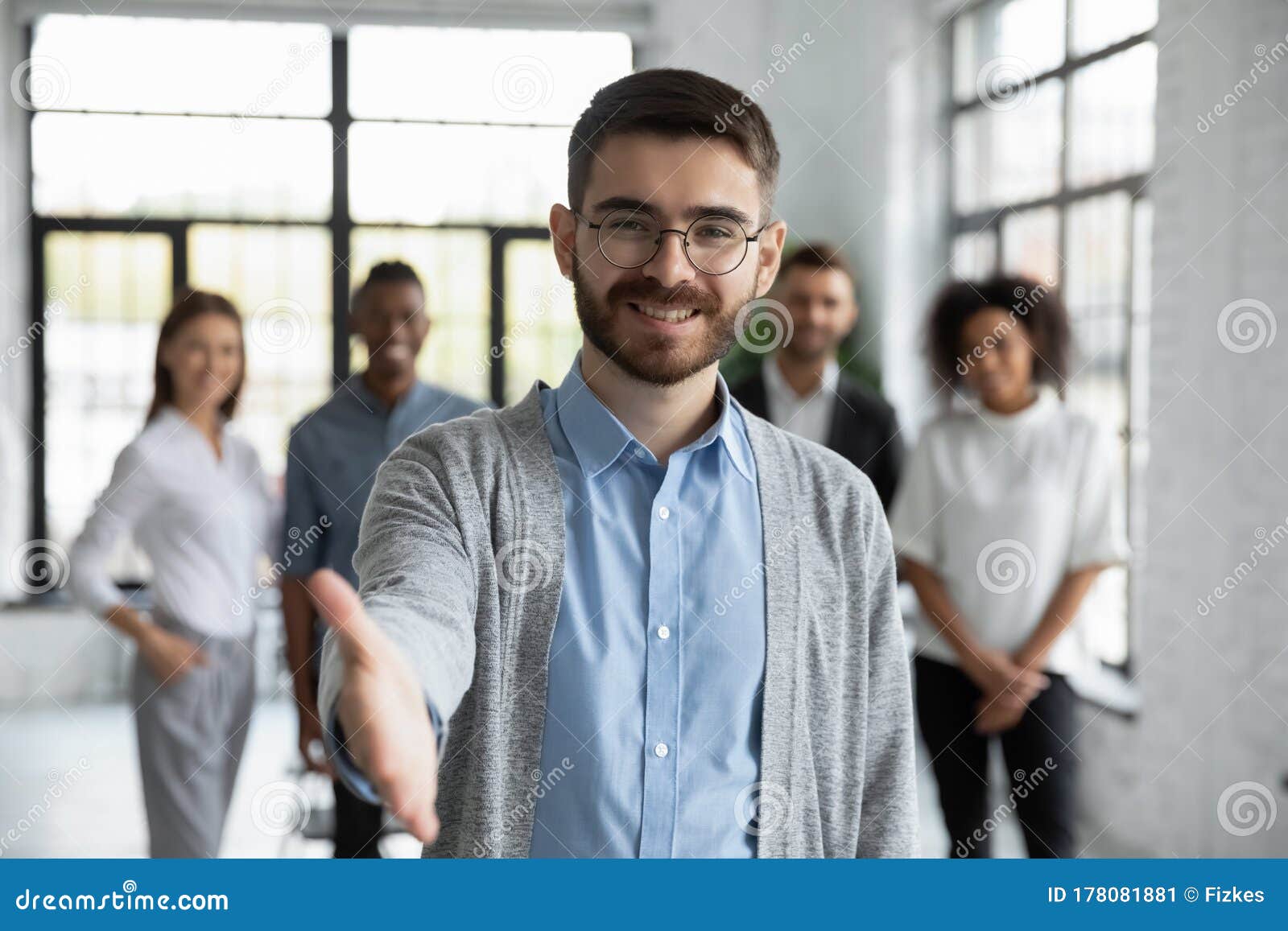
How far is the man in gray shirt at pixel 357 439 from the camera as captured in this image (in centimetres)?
228

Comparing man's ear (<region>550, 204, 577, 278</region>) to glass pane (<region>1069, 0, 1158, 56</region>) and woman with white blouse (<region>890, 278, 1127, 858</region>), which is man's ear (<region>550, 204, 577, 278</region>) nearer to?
woman with white blouse (<region>890, 278, 1127, 858</region>)

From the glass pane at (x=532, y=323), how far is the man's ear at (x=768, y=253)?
4.74 m

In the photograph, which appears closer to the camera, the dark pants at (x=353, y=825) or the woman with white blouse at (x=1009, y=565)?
the woman with white blouse at (x=1009, y=565)

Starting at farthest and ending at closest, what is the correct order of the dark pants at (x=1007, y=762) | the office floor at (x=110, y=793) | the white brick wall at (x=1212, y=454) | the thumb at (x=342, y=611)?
the office floor at (x=110, y=793) → the white brick wall at (x=1212, y=454) → the dark pants at (x=1007, y=762) → the thumb at (x=342, y=611)

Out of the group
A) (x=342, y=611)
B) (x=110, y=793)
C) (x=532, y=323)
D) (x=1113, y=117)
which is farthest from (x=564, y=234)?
(x=532, y=323)

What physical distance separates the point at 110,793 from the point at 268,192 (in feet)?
9.46

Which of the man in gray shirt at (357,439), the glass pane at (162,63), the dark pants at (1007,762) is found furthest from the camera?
the glass pane at (162,63)

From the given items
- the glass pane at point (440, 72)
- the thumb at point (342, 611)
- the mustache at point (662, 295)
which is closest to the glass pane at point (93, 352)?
the glass pane at point (440, 72)

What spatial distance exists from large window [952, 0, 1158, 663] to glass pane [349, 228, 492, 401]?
7.72 ft

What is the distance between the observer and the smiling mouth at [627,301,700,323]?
109cm

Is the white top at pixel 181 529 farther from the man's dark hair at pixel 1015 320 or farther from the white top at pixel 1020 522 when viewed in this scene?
the man's dark hair at pixel 1015 320

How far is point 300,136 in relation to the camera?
5.73 meters

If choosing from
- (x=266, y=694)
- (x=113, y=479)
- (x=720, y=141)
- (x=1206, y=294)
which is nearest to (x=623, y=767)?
(x=720, y=141)
